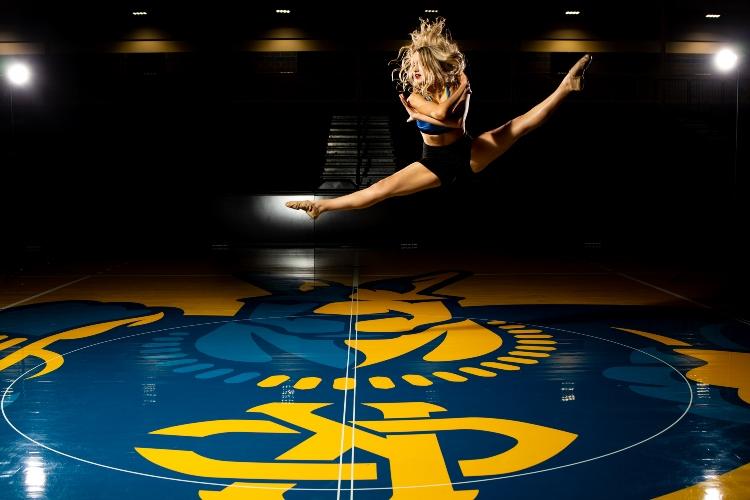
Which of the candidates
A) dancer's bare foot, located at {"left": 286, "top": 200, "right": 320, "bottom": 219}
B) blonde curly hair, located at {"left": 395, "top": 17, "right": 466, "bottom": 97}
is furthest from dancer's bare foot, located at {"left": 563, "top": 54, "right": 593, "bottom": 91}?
dancer's bare foot, located at {"left": 286, "top": 200, "right": 320, "bottom": 219}

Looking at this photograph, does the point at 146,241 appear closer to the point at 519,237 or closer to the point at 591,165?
the point at 519,237

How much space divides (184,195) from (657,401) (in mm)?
10342

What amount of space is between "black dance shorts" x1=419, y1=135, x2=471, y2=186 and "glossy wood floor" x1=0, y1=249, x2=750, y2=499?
1424 millimetres

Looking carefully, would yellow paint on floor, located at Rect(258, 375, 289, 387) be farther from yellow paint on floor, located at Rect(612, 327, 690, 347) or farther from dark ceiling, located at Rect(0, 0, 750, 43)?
dark ceiling, located at Rect(0, 0, 750, 43)

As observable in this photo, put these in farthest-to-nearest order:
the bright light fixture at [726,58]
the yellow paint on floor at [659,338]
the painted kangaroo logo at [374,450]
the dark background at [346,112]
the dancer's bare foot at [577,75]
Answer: the dark background at [346,112] < the bright light fixture at [726,58] < the yellow paint on floor at [659,338] < the dancer's bare foot at [577,75] < the painted kangaroo logo at [374,450]

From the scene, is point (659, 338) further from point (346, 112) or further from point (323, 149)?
point (346, 112)

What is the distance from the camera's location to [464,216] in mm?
14266

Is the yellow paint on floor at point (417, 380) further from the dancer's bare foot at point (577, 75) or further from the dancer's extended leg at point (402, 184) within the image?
the dancer's bare foot at point (577, 75)

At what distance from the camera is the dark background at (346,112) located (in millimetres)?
14125

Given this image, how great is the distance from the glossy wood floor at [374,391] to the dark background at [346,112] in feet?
15.1

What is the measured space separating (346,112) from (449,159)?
15.0 m

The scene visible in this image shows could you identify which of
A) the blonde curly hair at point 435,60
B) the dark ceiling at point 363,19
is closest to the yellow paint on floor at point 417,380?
the blonde curly hair at point 435,60

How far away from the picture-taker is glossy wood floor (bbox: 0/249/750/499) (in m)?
3.80

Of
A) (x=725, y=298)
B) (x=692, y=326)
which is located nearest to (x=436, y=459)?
(x=692, y=326)
